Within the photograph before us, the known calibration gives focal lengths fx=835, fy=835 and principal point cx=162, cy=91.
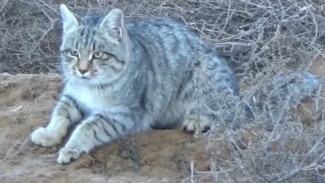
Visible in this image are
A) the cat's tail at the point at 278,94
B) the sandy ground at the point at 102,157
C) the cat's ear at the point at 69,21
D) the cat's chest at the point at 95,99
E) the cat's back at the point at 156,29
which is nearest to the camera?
the cat's tail at the point at 278,94

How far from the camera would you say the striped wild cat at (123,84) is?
5.06 meters

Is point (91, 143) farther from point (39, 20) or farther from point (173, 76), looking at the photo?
point (39, 20)

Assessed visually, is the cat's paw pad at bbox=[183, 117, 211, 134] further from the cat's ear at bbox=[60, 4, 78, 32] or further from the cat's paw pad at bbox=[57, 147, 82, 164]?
the cat's ear at bbox=[60, 4, 78, 32]

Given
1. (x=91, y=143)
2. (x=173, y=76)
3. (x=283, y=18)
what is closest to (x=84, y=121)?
(x=91, y=143)

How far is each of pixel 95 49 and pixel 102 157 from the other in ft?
2.23

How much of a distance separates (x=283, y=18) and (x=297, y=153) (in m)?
2.88

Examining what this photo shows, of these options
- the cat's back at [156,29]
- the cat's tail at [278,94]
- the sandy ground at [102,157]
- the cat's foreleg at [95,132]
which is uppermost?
the cat's back at [156,29]

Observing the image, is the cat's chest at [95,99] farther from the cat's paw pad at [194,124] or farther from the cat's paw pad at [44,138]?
the cat's paw pad at [194,124]

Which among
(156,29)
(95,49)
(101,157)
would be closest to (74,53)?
(95,49)

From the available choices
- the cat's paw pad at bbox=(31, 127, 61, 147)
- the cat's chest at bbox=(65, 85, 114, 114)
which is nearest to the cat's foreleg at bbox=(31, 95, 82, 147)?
the cat's paw pad at bbox=(31, 127, 61, 147)

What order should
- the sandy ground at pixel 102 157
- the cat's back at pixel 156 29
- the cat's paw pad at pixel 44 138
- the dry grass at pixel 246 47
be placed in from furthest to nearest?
the cat's back at pixel 156 29 < the cat's paw pad at pixel 44 138 < the sandy ground at pixel 102 157 < the dry grass at pixel 246 47

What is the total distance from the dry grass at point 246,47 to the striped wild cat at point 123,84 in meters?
0.36

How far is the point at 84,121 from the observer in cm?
507

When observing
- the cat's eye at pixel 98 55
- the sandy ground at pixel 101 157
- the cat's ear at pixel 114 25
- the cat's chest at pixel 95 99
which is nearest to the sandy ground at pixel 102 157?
the sandy ground at pixel 101 157
